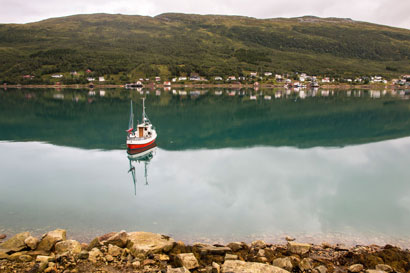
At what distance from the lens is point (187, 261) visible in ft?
32.8

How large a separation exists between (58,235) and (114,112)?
50.6 metres

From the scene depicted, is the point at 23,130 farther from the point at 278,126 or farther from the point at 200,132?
the point at 278,126

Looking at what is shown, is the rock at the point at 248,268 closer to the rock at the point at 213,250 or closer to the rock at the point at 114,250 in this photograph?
the rock at the point at 213,250

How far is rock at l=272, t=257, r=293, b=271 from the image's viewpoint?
10103mm

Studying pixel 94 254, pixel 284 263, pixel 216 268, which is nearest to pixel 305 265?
pixel 284 263

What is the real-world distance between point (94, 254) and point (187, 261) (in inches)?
120

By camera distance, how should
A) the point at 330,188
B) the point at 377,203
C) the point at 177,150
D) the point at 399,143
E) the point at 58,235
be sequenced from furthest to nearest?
the point at 399,143 → the point at 177,150 → the point at 330,188 → the point at 377,203 → the point at 58,235

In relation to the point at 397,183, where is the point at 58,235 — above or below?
above

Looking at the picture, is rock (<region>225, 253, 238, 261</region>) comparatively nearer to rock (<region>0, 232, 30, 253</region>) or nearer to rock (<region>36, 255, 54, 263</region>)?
rock (<region>36, 255, 54, 263</region>)

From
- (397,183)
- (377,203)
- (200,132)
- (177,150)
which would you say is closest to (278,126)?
(200,132)

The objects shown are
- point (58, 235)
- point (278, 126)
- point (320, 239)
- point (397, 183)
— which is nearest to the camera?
point (58, 235)

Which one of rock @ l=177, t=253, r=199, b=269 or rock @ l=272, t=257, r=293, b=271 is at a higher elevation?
rock @ l=177, t=253, r=199, b=269

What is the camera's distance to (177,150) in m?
31.1

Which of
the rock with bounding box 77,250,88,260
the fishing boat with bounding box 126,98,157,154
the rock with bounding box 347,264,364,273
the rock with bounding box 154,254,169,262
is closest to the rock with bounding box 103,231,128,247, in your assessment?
the rock with bounding box 77,250,88,260
